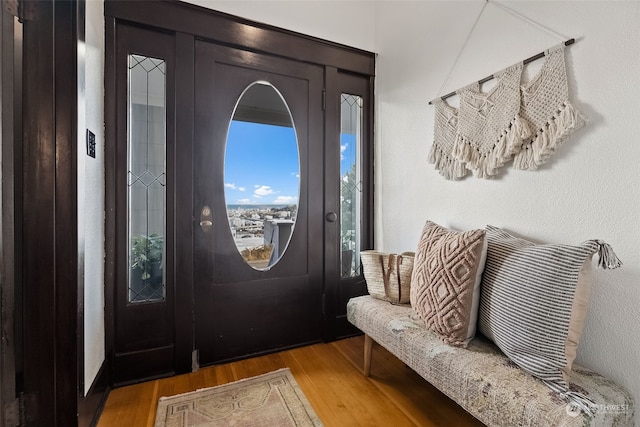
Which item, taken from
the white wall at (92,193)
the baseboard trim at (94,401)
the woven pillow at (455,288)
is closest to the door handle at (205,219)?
the white wall at (92,193)

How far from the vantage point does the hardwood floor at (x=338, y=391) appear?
1387 millimetres

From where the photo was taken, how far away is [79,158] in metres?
1.17

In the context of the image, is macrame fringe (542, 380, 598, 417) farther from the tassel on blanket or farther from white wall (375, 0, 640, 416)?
white wall (375, 0, 640, 416)

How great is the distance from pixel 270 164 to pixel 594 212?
5.55 feet

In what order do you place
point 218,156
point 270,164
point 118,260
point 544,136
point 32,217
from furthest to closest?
point 270,164 → point 218,156 → point 118,260 → point 544,136 → point 32,217

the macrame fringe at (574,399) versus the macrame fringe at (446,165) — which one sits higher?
the macrame fringe at (446,165)

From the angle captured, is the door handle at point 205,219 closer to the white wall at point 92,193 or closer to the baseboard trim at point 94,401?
the white wall at point 92,193

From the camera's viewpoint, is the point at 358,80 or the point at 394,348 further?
the point at 358,80

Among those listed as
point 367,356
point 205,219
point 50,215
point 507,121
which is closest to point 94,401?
point 50,215

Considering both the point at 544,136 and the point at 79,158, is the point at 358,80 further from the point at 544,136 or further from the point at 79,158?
the point at 79,158

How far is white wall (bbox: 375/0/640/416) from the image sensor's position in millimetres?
1059

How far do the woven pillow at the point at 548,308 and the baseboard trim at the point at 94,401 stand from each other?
1.68 meters

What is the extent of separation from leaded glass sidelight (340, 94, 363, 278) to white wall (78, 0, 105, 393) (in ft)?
4.85

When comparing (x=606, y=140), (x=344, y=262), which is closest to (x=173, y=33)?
(x=344, y=262)
